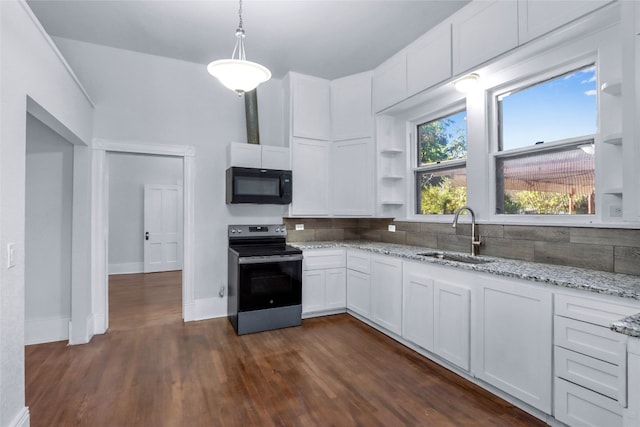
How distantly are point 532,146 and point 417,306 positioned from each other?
161 cm

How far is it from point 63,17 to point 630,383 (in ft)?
14.5

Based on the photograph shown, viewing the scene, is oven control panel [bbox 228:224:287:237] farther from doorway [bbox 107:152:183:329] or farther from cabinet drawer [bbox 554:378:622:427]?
cabinet drawer [bbox 554:378:622:427]

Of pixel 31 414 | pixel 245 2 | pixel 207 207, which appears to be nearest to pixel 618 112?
pixel 245 2

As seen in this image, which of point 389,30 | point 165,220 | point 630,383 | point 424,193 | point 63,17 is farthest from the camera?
point 165,220

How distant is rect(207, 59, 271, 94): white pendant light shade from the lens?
6.09 feet

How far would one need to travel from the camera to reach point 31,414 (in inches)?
77.8

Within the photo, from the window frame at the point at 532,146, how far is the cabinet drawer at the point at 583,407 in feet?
3.54

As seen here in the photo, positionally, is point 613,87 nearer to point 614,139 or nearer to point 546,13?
point 614,139

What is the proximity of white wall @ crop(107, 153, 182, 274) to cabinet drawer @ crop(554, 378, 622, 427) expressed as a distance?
670 cm

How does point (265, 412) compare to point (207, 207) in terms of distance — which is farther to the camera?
point (207, 207)

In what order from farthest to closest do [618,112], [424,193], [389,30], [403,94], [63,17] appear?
[424,193], [403,94], [389,30], [63,17], [618,112]

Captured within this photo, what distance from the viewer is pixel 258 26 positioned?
2977 millimetres

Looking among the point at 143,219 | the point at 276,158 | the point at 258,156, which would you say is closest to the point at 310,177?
the point at 276,158

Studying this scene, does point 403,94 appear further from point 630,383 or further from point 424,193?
point 630,383
